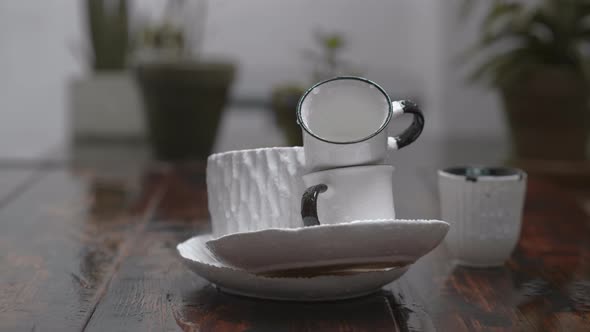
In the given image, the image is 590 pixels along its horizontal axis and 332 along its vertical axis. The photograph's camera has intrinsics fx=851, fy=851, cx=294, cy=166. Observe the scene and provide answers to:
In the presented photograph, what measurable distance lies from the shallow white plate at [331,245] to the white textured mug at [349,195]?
0.04 m

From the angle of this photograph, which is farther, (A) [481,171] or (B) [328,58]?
(B) [328,58]

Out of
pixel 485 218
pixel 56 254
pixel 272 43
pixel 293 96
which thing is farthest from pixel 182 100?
pixel 272 43

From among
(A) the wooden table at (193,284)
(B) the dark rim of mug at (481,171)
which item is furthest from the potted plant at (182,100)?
(B) the dark rim of mug at (481,171)

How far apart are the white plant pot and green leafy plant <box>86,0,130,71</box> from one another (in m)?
0.15

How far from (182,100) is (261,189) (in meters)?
1.44

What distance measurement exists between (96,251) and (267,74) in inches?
132

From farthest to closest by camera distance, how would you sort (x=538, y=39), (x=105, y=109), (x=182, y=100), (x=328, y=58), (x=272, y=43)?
1. (x=272, y=43)
2. (x=105, y=109)
3. (x=538, y=39)
4. (x=182, y=100)
5. (x=328, y=58)

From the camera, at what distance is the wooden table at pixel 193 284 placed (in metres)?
0.64

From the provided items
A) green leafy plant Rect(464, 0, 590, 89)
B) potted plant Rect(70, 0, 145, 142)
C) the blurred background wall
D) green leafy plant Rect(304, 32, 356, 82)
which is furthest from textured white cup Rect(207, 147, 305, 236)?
the blurred background wall

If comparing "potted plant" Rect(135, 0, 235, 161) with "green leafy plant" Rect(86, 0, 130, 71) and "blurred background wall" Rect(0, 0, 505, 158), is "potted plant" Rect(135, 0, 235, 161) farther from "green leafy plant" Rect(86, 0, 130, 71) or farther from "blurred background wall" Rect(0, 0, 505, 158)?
"blurred background wall" Rect(0, 0, 505, 158)

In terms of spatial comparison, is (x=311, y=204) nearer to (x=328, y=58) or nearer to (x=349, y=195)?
(x=349, y=195)

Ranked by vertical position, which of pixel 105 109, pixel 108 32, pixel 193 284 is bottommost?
pixel 105 109

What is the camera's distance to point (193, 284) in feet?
2.48

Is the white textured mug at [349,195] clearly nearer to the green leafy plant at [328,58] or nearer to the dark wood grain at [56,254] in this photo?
the dark wood grain at [56,254]
